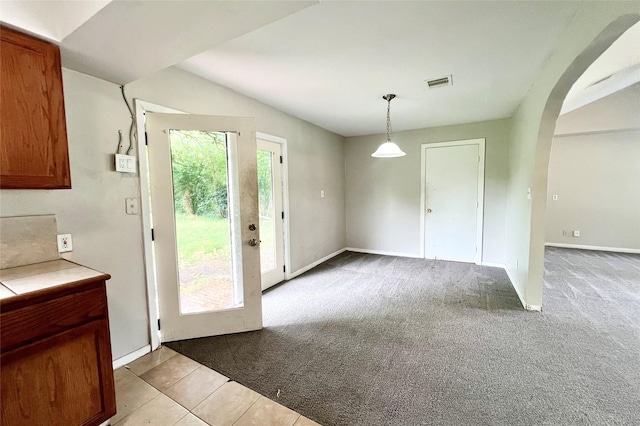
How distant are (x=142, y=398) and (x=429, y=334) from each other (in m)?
2.28

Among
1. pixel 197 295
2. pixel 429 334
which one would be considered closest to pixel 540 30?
pixel 429 334

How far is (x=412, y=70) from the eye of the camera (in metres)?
2.40

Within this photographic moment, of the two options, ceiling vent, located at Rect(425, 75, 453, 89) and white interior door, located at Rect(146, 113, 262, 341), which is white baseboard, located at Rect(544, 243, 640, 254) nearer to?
ceiling vent, located at Rect(425, 75, 453, 89)

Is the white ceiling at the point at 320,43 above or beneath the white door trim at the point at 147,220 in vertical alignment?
above

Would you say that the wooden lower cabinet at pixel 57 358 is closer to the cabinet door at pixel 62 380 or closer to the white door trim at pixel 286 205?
the cabinet door at pixel 62 380

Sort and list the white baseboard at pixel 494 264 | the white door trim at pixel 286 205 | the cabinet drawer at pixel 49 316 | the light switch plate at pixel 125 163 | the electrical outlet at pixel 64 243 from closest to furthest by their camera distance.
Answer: the cabinet drawer at pixel 49 316 < the electrical outlet at pixel 64 243 < the light switch plate at pixel 125 163 < the white door trim at pixel 286 205 < the white baseboard at pixel 494 264

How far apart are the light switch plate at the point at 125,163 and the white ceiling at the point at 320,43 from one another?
0.55m

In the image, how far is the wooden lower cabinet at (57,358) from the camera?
110 centimetres

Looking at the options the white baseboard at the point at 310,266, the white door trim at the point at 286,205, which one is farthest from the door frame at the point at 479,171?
the white door trim at the point at 286,205

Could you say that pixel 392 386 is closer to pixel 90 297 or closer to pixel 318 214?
pixel 90 297

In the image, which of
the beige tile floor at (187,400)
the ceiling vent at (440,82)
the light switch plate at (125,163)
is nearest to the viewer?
the beige tile floor at (187,400)

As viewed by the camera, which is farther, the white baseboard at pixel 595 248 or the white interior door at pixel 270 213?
the white baseboard at pixel 595 248

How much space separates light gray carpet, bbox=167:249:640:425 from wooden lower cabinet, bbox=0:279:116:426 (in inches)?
30.4

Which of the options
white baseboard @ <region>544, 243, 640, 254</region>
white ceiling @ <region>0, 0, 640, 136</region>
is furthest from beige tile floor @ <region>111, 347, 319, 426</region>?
white baseboard @ <region>544, 243, 640, 254</region>
